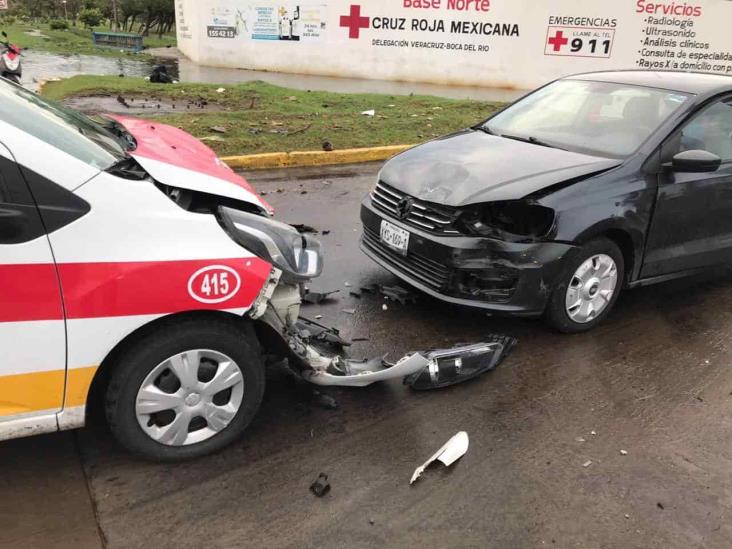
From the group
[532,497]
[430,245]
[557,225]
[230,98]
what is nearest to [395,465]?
[532,497]

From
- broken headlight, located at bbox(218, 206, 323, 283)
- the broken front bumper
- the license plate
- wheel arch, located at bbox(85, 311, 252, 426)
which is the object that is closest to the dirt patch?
the license plate

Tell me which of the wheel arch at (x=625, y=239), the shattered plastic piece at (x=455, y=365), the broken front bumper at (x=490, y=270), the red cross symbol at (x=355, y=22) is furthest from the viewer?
the red cross symbol at (x=355, y=22)

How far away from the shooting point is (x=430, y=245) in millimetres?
3861

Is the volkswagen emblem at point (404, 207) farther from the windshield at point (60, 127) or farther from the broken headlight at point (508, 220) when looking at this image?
the windshield at point (60, 127)

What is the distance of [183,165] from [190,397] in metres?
1.12

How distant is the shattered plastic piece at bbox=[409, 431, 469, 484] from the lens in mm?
2820

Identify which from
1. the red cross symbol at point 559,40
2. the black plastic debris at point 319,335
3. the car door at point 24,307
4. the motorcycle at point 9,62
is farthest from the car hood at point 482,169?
the red cross symbol at point 559,40

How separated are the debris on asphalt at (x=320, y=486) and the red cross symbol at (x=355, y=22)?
17363 millimetres

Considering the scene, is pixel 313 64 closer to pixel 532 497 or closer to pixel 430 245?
pixel 430 245

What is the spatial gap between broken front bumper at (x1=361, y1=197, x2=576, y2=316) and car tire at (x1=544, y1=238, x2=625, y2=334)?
0.10 metres

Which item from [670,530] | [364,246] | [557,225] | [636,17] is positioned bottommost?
[670,530]

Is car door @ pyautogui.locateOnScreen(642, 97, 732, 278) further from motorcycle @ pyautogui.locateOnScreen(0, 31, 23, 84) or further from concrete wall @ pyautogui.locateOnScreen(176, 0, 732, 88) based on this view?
concrete wall @ pyautogui.locateOnScreen(176, 0, 732, 88)

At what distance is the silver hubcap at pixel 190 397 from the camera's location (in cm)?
255

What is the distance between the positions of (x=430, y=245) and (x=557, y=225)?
0.79 m
